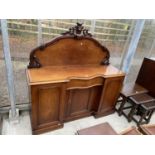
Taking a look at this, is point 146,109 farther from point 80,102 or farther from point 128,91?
point 80,102

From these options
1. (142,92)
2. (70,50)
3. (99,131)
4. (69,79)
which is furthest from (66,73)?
(142,92)

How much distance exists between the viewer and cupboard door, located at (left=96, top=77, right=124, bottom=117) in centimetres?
213

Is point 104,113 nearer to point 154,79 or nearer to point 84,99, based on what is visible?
point 84,99

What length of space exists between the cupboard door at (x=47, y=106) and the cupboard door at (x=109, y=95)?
0.69 meters

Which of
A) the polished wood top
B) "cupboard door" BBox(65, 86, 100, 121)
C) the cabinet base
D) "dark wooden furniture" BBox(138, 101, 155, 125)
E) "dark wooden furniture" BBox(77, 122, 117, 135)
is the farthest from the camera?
"dark wooden furniture" BBox(138, 101, 155, 125)

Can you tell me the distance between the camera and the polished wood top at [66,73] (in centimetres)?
164

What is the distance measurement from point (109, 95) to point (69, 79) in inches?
34.1

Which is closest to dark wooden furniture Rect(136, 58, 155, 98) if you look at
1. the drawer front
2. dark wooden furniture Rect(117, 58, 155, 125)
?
dark wooden furniture Rect(117, 58, 155, 125)

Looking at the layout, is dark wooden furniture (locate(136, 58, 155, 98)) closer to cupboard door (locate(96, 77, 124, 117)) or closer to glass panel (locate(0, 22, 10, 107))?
cupboard door (locate(96, 77, 124, 117))

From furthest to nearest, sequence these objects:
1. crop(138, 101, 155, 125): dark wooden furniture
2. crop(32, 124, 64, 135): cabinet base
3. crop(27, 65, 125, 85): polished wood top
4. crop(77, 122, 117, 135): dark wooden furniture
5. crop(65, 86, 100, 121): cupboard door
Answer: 1. crop(138, 101, 155, 125): dark wooden furniture
2. crop(65, 86, 100, 121): cupboard door
3. crop(32, 124, 64, 135): cabinet base
4. crop(27, 65, 125, 85): polished wood top
5. crop(77, 122, 117, 135): dark wooden furniture

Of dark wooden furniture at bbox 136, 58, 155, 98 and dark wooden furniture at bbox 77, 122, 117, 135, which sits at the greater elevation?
dark wooden furniture at bbox 136, 58, 155, 98

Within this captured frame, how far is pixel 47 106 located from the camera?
71.0 inches
